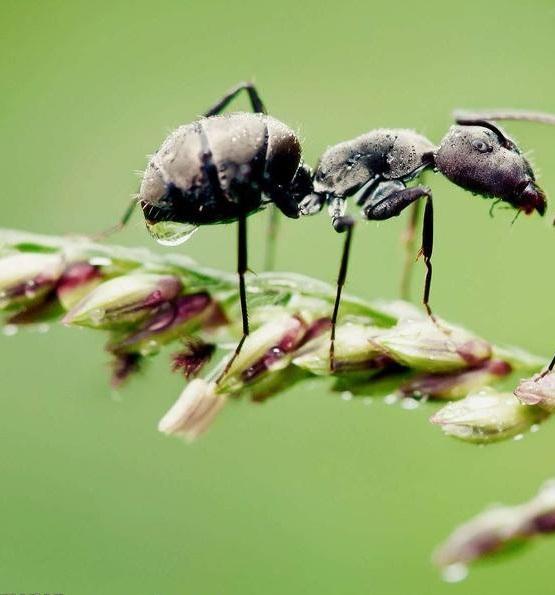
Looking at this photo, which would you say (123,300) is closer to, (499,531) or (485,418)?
(485,418)

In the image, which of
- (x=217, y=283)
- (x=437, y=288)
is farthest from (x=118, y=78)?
(x=217, y=283)

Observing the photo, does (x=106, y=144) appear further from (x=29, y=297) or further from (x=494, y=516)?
(x=494, y=516)

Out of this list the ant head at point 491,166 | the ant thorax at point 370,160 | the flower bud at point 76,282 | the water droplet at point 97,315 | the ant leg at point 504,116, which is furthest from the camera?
the ant thorax at point 370,160

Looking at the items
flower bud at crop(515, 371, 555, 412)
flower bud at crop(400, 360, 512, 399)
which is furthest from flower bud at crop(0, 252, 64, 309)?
flower bud at crop(515, 371, 555, 412)

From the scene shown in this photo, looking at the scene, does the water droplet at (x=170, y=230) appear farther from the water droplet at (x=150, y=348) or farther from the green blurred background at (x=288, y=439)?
the water droplet at (x=150, y=348)

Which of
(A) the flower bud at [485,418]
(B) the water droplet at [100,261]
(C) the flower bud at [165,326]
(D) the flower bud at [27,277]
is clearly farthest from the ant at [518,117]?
(D) the flower bud at [27,277]

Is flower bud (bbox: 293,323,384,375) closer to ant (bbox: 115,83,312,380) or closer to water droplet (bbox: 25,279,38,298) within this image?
ant (bbox: 115,83,312,380)
